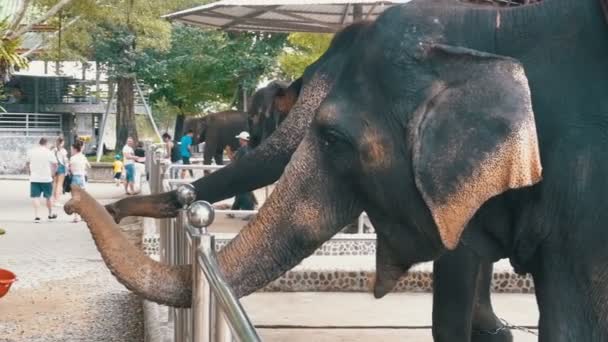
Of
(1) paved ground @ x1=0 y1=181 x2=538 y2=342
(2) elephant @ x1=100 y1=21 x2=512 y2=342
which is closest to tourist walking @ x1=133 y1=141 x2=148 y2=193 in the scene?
(1) paved ground @ x1=0 y1=181 x2=538 y2=342

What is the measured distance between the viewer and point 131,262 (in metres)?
2.98

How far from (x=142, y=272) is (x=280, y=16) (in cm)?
728

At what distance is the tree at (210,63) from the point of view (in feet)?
111

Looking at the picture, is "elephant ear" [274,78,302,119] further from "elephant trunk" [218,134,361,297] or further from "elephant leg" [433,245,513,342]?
"elephant trunk" [218,134,361,297]

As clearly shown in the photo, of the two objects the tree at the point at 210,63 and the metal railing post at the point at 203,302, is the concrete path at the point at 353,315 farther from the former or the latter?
the tree at the point at 210,63

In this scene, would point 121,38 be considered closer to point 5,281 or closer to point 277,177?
point 5,281

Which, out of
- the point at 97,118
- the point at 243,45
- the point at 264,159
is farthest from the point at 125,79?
the point at 264,159

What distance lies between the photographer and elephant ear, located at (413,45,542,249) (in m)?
2.69

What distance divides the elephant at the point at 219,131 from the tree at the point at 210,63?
10221mm

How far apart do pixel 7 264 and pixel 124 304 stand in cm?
271

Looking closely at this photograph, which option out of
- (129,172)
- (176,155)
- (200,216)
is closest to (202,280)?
(200,216)

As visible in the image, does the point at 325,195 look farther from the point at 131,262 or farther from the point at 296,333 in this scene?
the point at 296,333

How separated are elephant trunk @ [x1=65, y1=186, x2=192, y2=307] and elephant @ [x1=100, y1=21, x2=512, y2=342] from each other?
91cm

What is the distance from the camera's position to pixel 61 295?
9.12m
